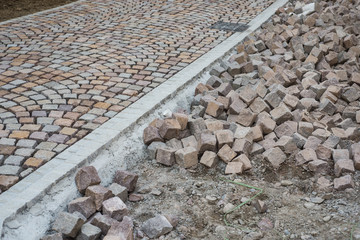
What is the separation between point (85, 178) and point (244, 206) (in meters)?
1.33

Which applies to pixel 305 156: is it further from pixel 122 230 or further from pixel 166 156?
pixel 122 230

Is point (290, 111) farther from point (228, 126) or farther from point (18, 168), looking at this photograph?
point (18, 168)

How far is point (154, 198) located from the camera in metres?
3.63

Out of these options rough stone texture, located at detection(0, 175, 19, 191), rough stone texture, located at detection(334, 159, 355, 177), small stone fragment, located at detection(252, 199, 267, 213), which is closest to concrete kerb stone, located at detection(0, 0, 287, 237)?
rough stone texture, located at detection(0, 175, 19, 191)

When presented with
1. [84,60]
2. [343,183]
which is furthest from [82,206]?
[84,60]

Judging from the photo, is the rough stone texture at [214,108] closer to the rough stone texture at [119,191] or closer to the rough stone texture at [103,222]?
the rough stone texture at [119,191]

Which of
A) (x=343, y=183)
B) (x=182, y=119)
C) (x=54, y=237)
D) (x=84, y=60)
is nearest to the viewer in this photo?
(x=54, y=237)

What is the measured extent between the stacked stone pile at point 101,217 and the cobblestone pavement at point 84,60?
1.77 ft

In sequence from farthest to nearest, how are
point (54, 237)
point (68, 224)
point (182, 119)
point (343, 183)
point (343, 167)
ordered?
point (182, 119) < point (343, 167) < point (343, 183) < point (68, 224) < point (54, 237)

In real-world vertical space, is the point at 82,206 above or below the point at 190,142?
above

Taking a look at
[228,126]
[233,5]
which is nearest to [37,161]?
[228,126]

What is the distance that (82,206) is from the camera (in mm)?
3238

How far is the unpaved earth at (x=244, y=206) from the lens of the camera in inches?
127

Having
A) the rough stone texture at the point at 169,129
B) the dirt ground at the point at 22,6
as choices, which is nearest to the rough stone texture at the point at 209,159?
the rough stone texture at the point at 169,129
